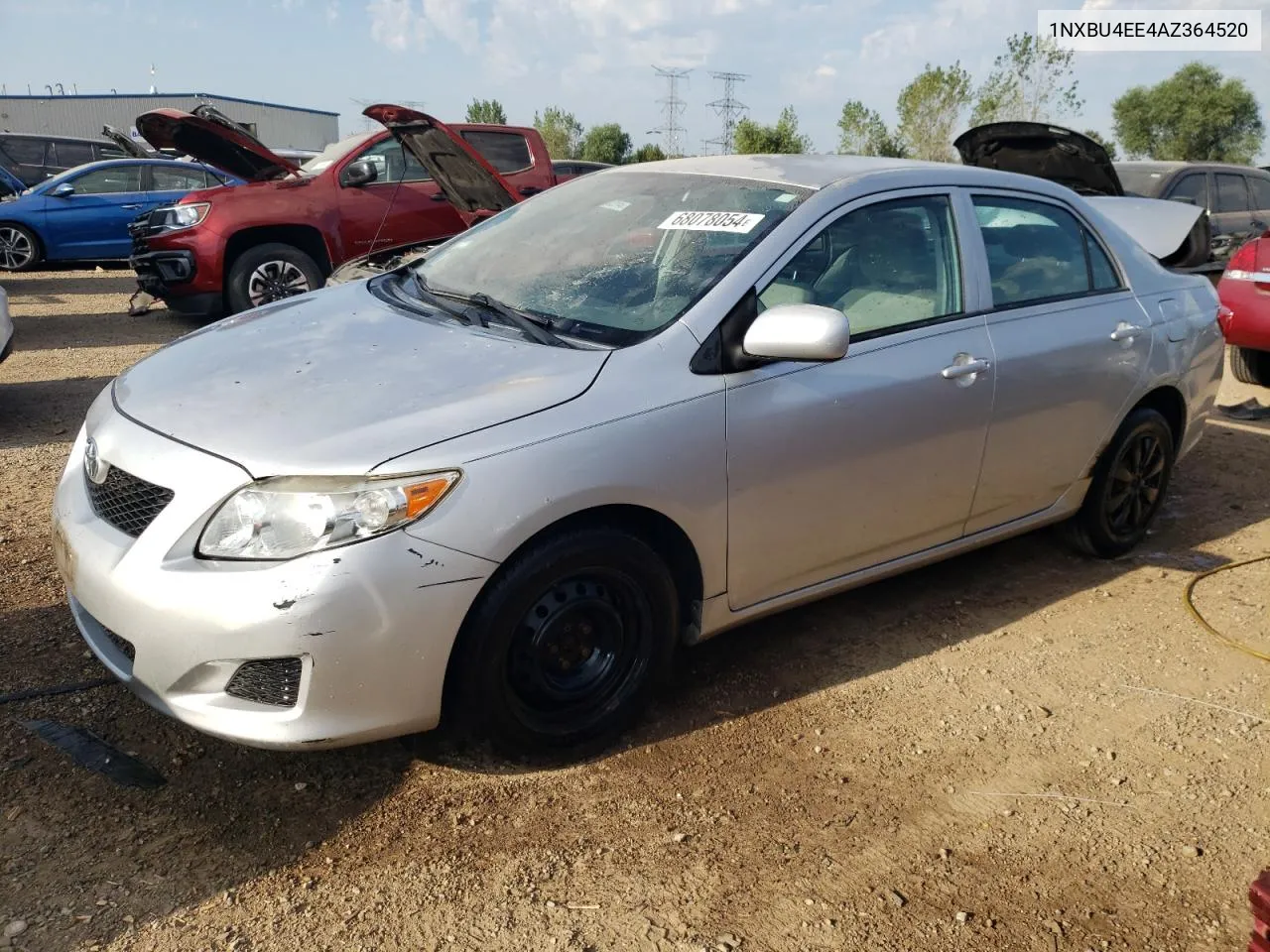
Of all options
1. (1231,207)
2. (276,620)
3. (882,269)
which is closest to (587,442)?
(276,620)

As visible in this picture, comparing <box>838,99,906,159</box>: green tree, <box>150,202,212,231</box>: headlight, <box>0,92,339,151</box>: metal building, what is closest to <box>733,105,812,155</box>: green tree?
<box>838,99,906,159</box>: green tree

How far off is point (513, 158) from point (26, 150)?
11425 mm

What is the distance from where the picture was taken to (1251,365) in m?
8.17

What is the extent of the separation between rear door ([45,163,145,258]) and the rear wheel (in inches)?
8.2

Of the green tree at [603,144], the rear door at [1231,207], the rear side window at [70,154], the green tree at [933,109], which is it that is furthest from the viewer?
the green tree at [603,144]

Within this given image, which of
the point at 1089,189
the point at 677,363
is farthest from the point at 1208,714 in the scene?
the point at 1089,189

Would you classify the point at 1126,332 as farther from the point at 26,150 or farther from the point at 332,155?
the point at 26,150

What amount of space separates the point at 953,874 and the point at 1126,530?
266 centimetres

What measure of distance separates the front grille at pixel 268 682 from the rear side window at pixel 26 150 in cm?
1798

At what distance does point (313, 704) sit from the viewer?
2.51 metres

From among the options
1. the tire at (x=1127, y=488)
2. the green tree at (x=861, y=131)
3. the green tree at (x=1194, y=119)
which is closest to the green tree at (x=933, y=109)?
the green tree at (x=861, y=131)

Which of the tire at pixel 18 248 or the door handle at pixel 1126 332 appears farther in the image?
the tire at pixel 18 248

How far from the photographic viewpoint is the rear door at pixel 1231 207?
11141mm

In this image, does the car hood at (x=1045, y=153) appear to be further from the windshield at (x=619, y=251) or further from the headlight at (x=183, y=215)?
the headlight at (x=183, y=215)
